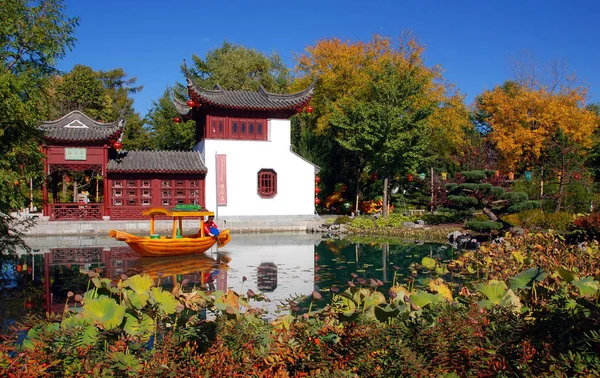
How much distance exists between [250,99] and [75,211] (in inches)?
322

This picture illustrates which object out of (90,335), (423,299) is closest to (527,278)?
(423,299)

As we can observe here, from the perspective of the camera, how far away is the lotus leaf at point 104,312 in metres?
3.97

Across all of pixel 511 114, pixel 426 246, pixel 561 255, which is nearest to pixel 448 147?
pixel 511 114

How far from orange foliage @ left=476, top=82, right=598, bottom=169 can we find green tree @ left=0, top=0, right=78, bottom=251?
70.0ft

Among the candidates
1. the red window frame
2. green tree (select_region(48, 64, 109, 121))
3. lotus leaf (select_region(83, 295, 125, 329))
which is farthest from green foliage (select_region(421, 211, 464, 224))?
green tree (select_region(48, 64, 109, 121))

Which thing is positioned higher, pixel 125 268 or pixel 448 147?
pixel 448 147

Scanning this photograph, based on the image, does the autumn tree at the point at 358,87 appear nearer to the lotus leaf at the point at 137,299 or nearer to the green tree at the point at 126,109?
the green tree at the point at 126,109

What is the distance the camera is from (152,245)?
13.2m

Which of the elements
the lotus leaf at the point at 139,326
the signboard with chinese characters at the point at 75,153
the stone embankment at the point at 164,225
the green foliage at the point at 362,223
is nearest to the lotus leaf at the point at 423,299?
the lotus leaf at the point at 139,326

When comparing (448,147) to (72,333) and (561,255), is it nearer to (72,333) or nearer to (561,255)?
(561,255)

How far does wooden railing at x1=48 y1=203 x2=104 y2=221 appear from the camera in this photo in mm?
19875

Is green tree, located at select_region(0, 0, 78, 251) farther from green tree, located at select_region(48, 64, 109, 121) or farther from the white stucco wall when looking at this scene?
green tree, located at select_region(48, 64, 109, 121)

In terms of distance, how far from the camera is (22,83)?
6500 millimetres

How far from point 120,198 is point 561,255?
53.3 ft
